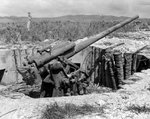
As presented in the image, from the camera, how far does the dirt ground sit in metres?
4.16

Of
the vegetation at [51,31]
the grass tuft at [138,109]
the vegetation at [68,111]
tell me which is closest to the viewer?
the vegetation at [68,111]

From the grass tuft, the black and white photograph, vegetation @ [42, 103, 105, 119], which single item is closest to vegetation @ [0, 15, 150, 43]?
the black and white photograph

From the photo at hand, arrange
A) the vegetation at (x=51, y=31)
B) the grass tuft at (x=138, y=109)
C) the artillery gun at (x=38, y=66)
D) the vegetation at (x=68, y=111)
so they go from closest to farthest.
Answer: the vegetation at (x=68, y=111), the grass tuft at (x=138, y=109), the artillery gun at (x=38, y=66), the vegetation at (x=51, y=31)

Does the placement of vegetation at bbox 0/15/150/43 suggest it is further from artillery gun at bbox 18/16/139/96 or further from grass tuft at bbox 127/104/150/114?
grass tuft at bbox 127/104/150/114

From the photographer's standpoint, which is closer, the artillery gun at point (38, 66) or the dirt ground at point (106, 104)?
the dirt ground at point (106, 104)

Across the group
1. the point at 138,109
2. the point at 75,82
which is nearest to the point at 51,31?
the point at 75,82

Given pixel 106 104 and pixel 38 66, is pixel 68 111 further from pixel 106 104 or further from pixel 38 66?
pixel 38 66

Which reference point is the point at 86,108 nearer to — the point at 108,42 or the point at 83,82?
the point at 83,82

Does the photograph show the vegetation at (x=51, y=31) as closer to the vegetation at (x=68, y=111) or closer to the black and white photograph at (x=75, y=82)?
the black and white photograph at (x=75, y=82)

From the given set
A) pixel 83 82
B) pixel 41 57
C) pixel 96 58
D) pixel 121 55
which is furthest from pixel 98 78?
pixel 41 57

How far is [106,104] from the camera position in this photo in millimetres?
4578

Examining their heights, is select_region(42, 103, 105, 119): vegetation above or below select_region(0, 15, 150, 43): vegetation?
below

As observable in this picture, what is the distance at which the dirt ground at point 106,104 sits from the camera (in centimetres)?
416

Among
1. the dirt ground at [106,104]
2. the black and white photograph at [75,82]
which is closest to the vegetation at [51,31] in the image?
the black and white photograph at [75,82]
